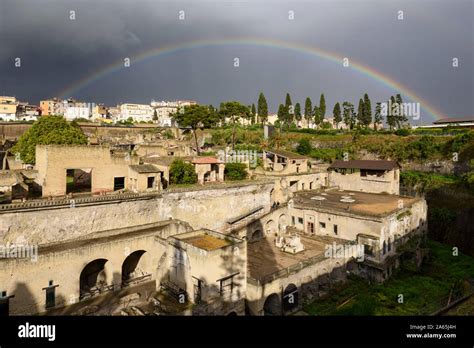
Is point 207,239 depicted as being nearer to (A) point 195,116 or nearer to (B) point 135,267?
(B) point 135,267

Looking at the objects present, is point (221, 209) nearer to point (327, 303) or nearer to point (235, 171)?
point (235, 171)

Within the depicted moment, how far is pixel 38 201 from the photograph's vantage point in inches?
816

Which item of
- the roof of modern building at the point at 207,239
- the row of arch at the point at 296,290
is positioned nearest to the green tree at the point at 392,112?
the row of arch at the point at 296,290

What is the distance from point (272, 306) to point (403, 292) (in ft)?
35.9

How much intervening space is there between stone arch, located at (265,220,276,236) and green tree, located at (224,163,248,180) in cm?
835

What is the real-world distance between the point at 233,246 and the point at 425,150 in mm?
45572

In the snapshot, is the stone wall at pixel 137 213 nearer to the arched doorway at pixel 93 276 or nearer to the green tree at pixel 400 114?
the arched doorway at pixel 93 276

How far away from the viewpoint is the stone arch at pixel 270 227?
3073 centimetres

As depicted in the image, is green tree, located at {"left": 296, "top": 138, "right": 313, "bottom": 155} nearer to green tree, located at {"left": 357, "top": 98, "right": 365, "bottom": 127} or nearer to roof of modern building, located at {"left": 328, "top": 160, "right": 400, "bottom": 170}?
roof of modern building, located at {"left": 328, "top": 160, "right": 400, "bottom": 170}

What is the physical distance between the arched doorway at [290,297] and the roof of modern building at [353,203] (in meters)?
8.85

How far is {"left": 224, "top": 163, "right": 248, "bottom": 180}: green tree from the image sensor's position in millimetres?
37406
